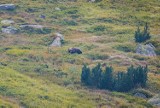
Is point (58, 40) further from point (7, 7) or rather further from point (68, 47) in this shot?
point (7, 7)

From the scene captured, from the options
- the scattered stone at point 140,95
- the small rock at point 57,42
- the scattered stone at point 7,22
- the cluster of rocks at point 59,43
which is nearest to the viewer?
the scattered stone at point 140,95

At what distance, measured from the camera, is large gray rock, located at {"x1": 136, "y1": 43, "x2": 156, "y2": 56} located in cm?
8052

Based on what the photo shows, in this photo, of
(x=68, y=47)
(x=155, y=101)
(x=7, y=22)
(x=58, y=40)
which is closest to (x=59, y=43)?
(x=58, y=40)

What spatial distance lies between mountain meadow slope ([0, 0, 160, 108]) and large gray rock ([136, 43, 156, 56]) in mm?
941

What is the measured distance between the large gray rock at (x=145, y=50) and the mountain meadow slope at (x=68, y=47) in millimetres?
941

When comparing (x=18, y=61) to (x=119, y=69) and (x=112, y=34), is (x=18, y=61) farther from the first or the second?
(x=112, y=34)

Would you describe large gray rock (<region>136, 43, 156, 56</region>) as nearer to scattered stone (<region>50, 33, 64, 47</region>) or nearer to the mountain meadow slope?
the mountain meadow slope

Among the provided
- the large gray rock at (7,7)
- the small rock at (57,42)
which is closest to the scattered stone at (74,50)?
the small rock at (57,42)

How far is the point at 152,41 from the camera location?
85.6 m

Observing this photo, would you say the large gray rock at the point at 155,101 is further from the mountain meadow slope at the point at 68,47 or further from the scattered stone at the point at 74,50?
the scattered stone at the point at 74,50

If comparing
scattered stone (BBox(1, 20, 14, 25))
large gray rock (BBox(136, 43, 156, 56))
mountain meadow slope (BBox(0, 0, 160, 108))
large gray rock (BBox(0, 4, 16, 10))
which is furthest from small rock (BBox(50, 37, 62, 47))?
large gray rock (BBox(0, 4, 16, 10))

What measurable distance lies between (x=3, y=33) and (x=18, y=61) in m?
20.4

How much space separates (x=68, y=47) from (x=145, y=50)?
49.2ft

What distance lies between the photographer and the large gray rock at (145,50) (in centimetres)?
8052
